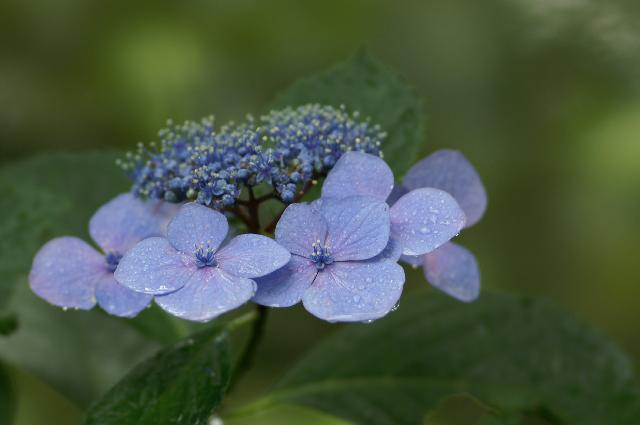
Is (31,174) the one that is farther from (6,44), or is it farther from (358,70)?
(6,44)

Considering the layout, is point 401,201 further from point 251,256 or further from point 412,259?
point 251,256

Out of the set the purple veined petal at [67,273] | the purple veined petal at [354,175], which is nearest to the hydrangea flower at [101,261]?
the purple veined petal at [67,273]

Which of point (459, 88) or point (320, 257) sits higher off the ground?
point (320, 257)

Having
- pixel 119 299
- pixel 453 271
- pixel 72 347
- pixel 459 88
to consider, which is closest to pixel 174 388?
pixel 119 299

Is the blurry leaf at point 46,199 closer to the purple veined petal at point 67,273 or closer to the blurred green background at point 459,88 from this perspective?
the purple veined petal at point 67,273

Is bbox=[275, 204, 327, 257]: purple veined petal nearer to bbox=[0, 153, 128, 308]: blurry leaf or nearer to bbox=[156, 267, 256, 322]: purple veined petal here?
bbox=[156, 267, 256, 322]: purple veined petal

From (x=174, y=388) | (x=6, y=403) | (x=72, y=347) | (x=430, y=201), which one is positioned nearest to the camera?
(x=430, y=201)
